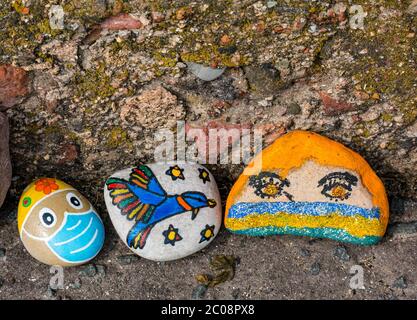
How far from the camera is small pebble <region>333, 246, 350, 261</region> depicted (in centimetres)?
225

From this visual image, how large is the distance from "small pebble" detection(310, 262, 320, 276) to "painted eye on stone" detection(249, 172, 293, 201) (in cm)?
27

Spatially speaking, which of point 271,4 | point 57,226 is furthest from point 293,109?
point 57,226

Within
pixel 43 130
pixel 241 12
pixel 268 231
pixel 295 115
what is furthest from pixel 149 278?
pixel 241 12

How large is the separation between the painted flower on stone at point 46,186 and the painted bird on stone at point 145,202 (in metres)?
0.20

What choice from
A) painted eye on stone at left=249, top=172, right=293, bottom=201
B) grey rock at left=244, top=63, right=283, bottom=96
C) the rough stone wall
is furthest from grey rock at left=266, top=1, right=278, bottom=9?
painted eye on stone at left=249, top=172, right=293, bottom=201

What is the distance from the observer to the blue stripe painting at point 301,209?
2.16 metres

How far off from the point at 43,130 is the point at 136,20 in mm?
562

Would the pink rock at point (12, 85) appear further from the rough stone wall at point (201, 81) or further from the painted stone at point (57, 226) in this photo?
the painted stone at point (57, 226)

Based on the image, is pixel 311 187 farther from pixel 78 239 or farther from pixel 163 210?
pixel 78 239

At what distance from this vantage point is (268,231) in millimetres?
2256

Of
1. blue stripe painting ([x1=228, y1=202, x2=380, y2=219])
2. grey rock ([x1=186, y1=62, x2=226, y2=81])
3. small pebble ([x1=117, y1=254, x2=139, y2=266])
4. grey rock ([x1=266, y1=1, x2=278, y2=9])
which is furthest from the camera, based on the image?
small pebble ([x1=117, y1=254, x2=139, y2=266])

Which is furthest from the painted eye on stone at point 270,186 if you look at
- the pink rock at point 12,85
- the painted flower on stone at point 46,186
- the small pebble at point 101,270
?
the pink rock at point 12,85

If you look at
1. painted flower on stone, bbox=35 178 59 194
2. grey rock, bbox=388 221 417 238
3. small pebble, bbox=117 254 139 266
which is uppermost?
painted flower on stone, bbox=35 178 59 194

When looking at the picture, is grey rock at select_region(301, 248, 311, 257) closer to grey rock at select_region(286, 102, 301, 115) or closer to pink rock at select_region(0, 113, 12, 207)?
grey rock at select_region(286, 102, 301, 115)
